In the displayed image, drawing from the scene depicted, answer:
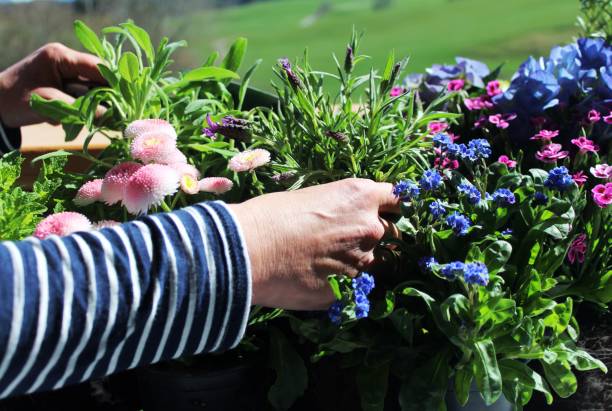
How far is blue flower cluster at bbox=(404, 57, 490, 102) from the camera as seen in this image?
4.91 feet

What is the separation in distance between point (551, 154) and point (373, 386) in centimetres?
45

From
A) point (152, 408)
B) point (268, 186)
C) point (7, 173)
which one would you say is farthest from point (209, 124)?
point (152, 408)

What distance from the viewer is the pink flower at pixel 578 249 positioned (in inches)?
42.0

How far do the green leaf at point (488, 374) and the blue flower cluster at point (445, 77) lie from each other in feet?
2.33

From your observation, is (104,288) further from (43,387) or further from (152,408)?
(152,408)

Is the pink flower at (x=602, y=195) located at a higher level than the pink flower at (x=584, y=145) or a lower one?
lower

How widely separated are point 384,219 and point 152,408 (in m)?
0.47

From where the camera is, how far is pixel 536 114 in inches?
49.9

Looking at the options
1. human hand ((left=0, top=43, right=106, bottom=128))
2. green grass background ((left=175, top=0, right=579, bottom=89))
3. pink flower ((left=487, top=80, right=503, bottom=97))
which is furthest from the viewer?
green grass background ((left=175, top=0, right=579, bottom=89))

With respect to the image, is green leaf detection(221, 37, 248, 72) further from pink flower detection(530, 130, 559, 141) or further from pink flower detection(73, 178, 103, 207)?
pink flower detection(530, 130, 559, 141)

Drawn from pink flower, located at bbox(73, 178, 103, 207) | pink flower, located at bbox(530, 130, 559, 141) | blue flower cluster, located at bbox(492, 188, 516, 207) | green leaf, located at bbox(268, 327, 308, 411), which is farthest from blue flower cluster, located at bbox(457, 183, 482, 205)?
pink flower, located at bbox(73, 178, 103, 207)

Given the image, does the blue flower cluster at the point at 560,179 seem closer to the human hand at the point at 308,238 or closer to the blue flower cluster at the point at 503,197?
the blue flower cluster at the point at 503,197

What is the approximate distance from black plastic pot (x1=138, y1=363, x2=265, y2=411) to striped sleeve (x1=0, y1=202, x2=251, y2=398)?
221mm

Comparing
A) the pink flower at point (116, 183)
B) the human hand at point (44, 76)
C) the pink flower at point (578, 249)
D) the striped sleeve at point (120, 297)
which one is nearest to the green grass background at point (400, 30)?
the human hand at point (44, 76)
